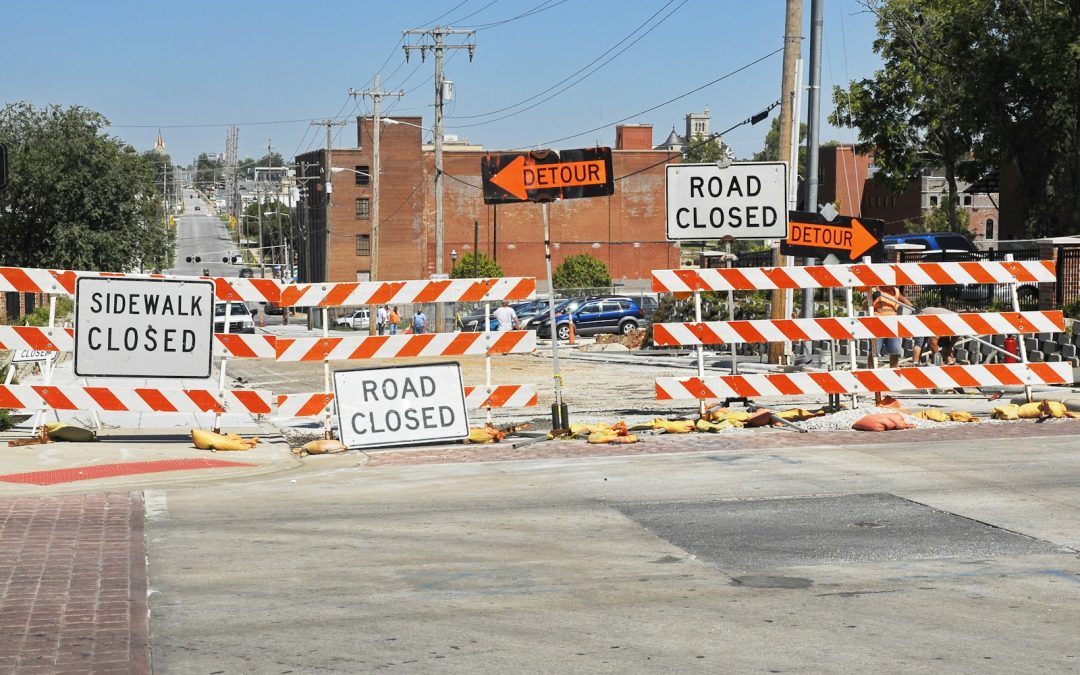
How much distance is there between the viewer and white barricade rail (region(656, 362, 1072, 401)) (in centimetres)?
1399

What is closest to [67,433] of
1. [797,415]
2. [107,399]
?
[107,399]

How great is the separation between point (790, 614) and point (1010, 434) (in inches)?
291

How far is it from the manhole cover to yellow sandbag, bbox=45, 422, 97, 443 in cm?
625

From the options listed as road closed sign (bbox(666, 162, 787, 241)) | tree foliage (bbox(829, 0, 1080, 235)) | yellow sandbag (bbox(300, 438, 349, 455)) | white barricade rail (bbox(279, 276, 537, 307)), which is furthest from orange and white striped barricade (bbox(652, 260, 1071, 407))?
tree foliage (bbox(829, 0, 1080, 235))

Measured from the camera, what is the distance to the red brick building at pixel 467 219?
96.8m

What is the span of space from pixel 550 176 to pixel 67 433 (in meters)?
5.80

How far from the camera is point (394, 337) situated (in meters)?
13.5

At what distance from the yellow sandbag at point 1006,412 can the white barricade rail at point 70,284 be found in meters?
7.93

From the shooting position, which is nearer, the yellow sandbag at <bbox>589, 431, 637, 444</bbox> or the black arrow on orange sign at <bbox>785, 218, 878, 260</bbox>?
the yellow sandbag at <bbox>589, 431, 637, 444</bbox>

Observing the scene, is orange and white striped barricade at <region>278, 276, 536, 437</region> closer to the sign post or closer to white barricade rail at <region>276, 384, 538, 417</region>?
white barricade rail at <region>276, 384, 538, 417</region>

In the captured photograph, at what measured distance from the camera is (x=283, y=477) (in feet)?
38.3

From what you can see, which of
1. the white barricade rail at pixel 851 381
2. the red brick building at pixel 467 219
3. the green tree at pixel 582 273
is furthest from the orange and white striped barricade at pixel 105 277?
the red brick building at pixel 467 219

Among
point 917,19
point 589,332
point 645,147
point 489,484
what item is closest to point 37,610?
point 489,484

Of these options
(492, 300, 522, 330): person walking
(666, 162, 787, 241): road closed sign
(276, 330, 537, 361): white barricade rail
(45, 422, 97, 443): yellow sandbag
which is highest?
(666, 162, 787, 241): road closed sign
